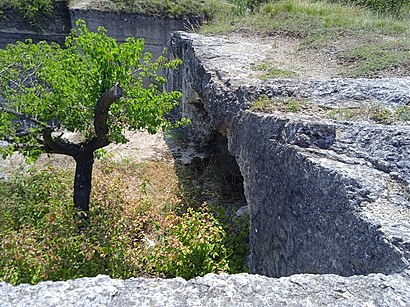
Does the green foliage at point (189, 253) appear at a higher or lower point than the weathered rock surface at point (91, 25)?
lower

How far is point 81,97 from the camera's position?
357 centimetres

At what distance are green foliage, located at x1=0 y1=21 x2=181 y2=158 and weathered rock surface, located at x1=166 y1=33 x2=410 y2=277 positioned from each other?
94 centimetres

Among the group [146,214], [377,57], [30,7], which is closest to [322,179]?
[146,214]

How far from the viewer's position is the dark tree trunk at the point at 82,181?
4098 mm

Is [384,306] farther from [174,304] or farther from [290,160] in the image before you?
[290,160]

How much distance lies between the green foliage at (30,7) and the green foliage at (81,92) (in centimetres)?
701

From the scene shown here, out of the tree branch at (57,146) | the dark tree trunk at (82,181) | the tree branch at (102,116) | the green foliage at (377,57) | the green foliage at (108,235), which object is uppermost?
the green foliage at (377,57)

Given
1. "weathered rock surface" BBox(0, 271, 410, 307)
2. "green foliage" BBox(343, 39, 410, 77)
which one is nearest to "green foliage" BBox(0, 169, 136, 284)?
"weathered rock surface" BBox(0, 271, 410, 307)

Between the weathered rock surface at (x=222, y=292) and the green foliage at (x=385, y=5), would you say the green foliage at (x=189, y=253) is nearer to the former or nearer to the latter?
the weathered rock surface at (x=222, y=292)

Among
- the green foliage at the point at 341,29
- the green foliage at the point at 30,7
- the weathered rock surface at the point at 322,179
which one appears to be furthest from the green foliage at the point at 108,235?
the green foliage at the point at 30,7

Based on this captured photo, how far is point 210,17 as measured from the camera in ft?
34.2

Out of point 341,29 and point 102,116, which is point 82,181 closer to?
point 102,116

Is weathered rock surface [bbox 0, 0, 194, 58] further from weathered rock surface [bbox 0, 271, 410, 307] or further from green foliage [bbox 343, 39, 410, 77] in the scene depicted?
weathered rock surface [bbox 0, 271, 410, 307]

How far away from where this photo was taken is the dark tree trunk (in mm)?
4098
